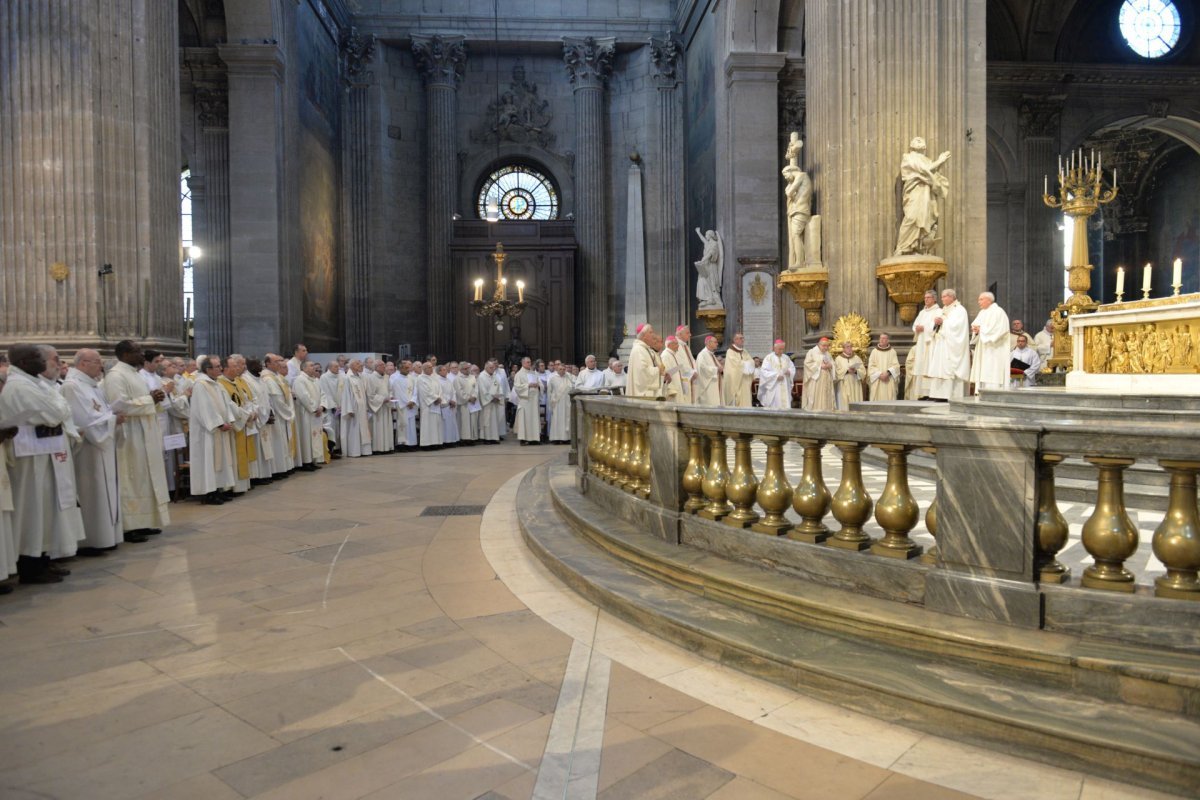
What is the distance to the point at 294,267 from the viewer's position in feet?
59.5

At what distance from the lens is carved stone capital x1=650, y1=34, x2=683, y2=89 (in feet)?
79.2

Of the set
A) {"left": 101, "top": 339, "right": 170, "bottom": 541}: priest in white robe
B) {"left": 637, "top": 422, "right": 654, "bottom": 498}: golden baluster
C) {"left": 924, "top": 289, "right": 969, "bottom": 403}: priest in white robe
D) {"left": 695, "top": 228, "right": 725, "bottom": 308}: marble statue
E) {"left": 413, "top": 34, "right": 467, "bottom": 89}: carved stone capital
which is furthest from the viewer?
{"left": 413, "top": 34, "right": 467, "bottom": 89}: carved stone capital

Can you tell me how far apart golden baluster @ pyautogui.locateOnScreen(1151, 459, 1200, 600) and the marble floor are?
2.64 ft

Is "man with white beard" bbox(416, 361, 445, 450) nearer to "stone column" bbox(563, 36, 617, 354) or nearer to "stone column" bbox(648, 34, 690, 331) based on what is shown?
"stone column" bbox(563, 36, 617, 354)

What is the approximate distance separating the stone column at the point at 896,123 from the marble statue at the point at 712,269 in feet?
22.1

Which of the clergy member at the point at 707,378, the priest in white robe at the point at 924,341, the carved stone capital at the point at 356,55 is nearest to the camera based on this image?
the priest in white robe at the point at 924,341

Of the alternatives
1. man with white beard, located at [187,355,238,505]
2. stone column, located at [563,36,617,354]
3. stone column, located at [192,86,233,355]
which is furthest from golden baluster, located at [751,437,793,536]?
stone column, located at [563,36,617,354]

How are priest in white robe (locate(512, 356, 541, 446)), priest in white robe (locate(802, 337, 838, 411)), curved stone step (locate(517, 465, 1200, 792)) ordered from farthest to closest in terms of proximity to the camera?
1. priest in white robe (locate(512, 356, 541, 446))
2. priest in white robe (locate(802, 337, 838, 411))
3. curved stone step (locate(517, 465, 1200, 792))

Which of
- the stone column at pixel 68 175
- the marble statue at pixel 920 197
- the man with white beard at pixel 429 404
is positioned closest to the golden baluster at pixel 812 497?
the marble statue at pixel 920 197

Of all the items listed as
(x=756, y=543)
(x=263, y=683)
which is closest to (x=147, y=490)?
(x=263, y=683)

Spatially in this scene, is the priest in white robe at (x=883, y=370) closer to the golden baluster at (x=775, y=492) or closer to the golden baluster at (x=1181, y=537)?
the golden baluster at (x=775, y=492)

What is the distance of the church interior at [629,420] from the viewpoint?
2.86 m

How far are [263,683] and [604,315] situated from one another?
21721mm

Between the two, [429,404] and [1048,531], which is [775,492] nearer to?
[1048,531]
